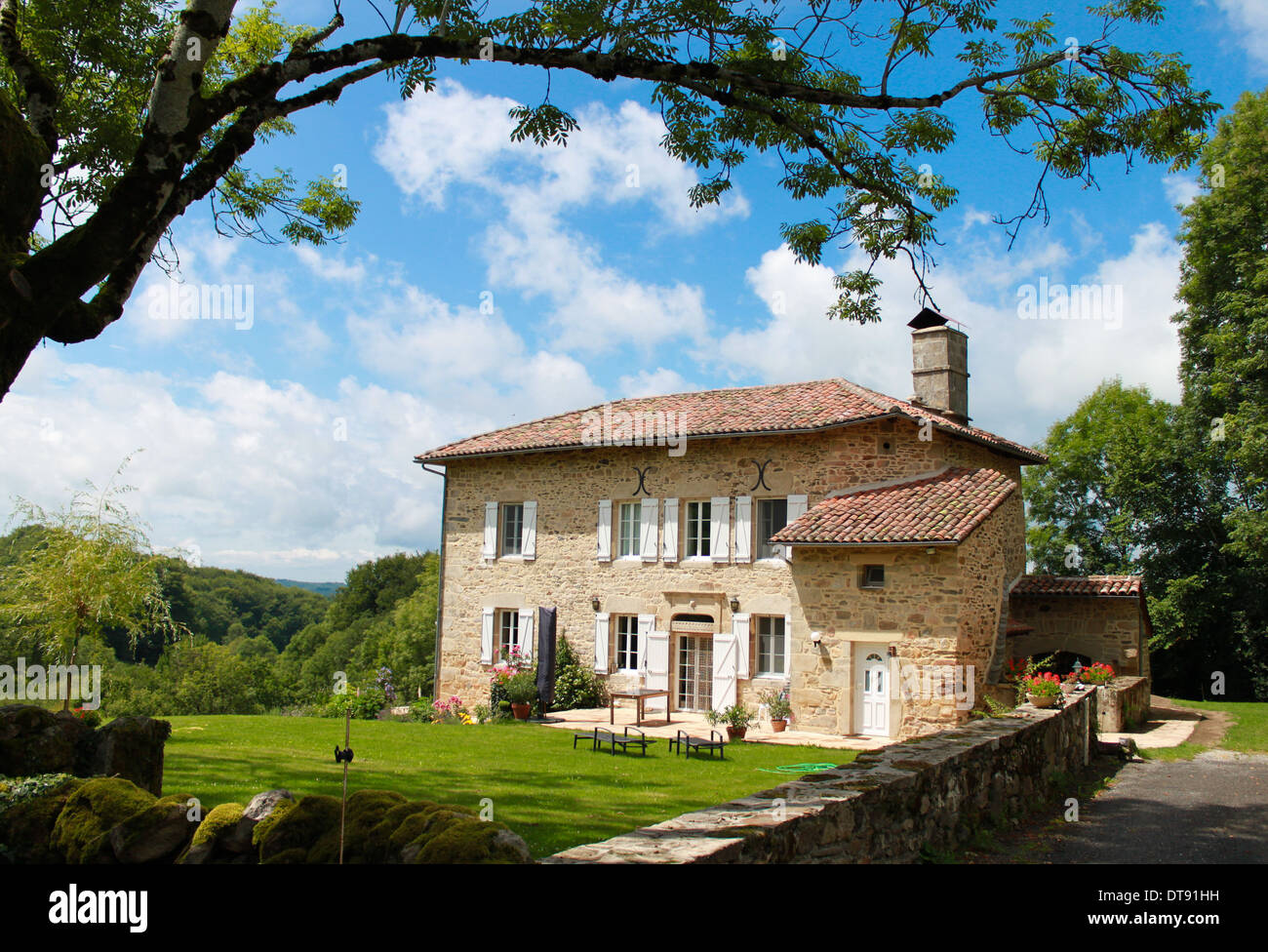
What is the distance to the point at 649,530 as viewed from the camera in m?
17.3

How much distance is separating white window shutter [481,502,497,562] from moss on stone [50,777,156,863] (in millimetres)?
14067

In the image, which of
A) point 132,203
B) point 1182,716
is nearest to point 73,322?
point 132,203

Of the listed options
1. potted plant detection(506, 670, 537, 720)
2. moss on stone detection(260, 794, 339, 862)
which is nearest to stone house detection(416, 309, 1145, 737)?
potted plant detection(506, 670, 537, 720)

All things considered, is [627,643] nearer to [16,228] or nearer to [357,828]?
[357,828]

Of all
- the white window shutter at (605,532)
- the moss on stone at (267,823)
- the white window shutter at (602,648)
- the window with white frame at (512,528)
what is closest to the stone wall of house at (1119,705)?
the white window shutter at (602,648)

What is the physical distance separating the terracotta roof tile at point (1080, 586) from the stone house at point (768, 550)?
23cm

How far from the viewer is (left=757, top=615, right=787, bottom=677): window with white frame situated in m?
15.8

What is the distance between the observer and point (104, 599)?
1214 centimetres

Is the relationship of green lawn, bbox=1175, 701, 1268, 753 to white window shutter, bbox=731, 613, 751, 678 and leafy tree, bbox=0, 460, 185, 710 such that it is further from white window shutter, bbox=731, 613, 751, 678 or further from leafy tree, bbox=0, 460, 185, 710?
leafy tree, bbox=0, 460, 185, 710

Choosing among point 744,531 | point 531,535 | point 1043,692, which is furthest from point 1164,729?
point 531,535

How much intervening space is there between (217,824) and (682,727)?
1139cm
